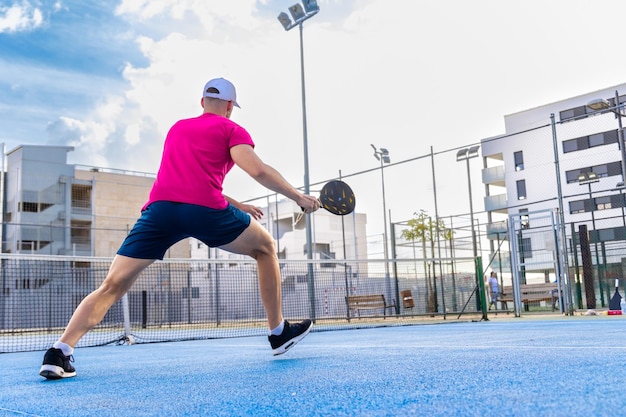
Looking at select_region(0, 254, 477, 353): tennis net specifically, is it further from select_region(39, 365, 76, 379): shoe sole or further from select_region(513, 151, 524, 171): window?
select_region(513, 151, 524, 171): window

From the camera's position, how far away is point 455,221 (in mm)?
23141

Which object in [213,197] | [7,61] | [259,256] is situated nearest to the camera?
[213,197]

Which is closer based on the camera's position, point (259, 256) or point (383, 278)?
point (259, 256)

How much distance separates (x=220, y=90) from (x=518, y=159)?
42.2 meters

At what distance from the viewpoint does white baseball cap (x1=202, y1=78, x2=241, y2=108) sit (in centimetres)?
393

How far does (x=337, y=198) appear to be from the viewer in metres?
5.55

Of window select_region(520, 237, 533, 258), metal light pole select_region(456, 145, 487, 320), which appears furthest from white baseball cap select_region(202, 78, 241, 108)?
window select_region(520, 237, 533, 258)

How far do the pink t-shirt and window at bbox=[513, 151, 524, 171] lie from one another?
135ft

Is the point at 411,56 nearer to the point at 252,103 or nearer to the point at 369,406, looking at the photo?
the point at 252,103

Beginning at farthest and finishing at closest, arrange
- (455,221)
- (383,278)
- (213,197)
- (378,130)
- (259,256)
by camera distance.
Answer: (378,130) → (455,221) → (383,278) → (259,256) → (213,197)

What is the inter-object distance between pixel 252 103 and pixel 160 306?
5874 millimetres

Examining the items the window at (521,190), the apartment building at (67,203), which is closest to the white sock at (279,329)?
the apartment building at (67,203)

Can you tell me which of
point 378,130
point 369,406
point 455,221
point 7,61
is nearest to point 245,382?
point 369,406

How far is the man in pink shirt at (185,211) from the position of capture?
3.59m
